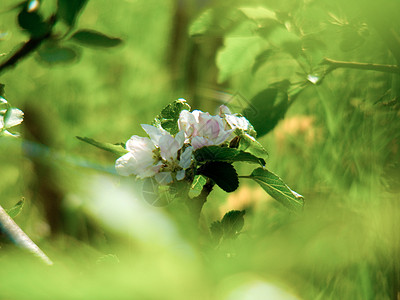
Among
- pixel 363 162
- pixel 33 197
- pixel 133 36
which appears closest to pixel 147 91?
pixel 133 36

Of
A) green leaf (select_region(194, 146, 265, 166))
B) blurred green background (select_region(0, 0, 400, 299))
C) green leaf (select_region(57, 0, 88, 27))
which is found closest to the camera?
blurred green background (select_region(0, 0, 400, 299))

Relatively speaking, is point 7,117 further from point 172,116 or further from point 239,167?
point 239,167

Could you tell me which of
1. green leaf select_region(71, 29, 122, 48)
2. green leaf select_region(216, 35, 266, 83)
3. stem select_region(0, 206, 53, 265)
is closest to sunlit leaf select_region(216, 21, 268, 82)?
green leaf select_region(216, 35, 266, 83)

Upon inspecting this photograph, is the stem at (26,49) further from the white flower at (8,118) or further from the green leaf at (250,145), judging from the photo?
the green leaf at (250,145)

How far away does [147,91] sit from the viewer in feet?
3.73

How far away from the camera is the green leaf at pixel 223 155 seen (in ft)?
0.80

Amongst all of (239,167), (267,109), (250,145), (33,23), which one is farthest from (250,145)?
(239,167)

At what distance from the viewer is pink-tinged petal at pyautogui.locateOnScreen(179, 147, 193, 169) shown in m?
0.26

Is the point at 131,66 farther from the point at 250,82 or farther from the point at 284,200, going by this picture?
the point at 284,200

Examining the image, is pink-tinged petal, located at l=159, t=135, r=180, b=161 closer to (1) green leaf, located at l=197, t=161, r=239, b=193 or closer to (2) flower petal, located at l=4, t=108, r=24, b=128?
(1) green leaf, located at l=197, t=161, r=239, b=193

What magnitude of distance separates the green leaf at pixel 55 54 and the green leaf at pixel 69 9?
3 cm

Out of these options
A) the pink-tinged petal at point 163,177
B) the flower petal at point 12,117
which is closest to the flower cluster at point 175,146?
the pink-tinged petal at point 163,177

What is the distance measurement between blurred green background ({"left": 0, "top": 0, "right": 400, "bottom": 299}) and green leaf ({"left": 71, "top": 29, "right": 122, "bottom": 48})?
0.02 m

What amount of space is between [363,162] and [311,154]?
0.18 meters
